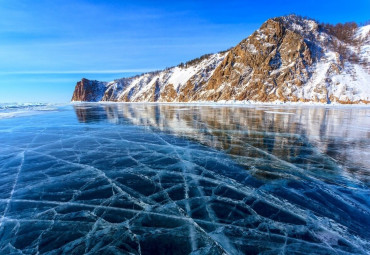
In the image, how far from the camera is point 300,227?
11.7ft

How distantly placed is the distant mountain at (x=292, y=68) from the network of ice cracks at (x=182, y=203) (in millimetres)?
66668

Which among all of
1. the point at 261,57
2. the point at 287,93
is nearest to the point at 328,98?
the point at 287,93

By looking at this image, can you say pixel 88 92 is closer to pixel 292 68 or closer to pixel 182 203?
pixel 292 68

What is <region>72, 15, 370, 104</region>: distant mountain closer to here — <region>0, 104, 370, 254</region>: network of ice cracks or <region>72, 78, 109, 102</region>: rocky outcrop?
<region>0, 104, 370, 254</region>: network of ice cracks

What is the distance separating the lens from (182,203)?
431 centimetres

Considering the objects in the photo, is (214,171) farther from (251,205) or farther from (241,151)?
(241,151)

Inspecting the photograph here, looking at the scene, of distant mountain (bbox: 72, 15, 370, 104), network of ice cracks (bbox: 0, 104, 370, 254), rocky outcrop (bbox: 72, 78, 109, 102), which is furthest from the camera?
rocky outcrop (bbox: 72, 78, 109, 102)

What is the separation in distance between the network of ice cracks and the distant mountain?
6667cm

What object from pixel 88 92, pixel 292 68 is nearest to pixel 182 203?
pixel 292 68

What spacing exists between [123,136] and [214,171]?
6949 mm

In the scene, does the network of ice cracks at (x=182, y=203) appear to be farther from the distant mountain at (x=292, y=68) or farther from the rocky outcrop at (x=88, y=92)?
the rocky outcrop at (x=88, y=92)

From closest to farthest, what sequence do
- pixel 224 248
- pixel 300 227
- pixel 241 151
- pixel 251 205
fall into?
pixel 224 248, pixel 300 227, pixel 251 205, pixel 241 151

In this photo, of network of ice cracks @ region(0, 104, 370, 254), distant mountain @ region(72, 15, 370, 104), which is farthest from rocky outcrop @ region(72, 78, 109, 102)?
network of ice cracks @ region(0, 104, 370, 254)

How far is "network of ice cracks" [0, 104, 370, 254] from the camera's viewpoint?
10.5 ft
